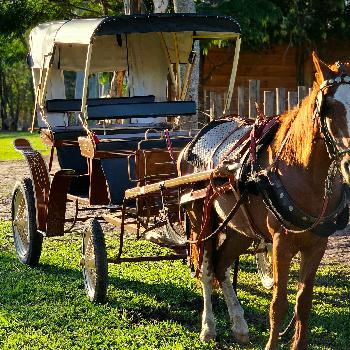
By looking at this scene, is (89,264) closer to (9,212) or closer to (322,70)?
(322,70)

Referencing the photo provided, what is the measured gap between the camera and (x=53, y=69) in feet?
35.6

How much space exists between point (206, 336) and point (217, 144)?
159 centimetres

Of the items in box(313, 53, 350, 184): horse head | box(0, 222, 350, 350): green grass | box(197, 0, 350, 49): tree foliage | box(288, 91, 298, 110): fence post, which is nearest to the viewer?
box(313, 53, 350, 184): horse head

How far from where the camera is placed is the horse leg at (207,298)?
23.1 feet

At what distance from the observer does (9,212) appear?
15.0 meters

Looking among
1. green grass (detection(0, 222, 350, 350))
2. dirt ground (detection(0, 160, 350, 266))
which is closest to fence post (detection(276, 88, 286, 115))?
dirt ground (detection(0, 160, 350, 266))

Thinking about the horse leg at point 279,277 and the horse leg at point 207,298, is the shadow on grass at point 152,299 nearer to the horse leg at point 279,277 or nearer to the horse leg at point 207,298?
the horse leg at point 207,298

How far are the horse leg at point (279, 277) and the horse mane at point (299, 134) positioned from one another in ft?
1.80

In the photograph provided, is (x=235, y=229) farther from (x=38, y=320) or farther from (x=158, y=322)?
(x=38, y=320)

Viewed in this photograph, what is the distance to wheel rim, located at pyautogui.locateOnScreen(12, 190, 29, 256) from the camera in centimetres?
1031

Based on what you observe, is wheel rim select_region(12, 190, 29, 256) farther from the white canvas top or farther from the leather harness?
the leather harness

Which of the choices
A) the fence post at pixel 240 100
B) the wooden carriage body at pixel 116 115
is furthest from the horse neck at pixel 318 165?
the fence post at pixel 240 100

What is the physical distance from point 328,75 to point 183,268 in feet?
15.7

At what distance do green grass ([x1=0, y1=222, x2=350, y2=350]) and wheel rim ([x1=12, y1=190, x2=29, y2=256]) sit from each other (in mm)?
226
